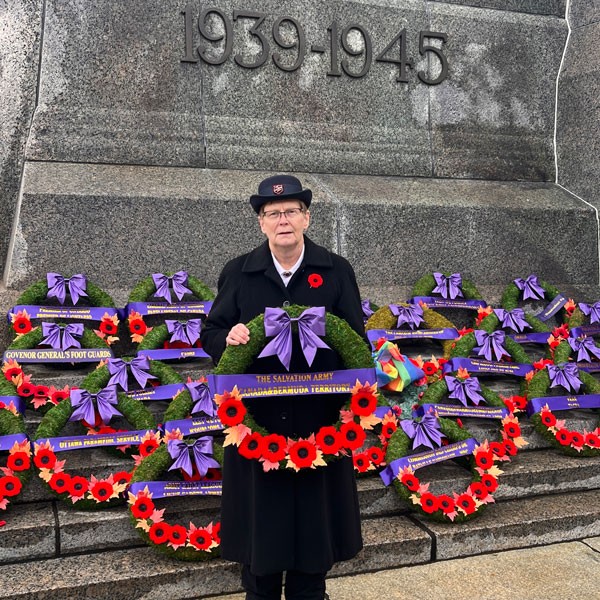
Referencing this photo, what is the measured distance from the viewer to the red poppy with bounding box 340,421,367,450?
2.75 metres

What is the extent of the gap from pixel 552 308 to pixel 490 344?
4.51 feet

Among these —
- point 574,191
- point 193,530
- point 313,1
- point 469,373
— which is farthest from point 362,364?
point 574,191

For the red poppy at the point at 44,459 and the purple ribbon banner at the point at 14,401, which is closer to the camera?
the red poppy at the point at 44,459

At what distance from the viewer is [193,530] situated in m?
3.53

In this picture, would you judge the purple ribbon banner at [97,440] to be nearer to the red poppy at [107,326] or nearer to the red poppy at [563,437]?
the red poppy at [107,326]

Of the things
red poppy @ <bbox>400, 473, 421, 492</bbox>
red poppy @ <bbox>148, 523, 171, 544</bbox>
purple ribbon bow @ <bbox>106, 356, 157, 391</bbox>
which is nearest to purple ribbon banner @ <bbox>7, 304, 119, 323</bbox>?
purple ribbon bow @ <bbox>106, 356, 157, 391</bbox>

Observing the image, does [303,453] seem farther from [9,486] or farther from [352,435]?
[9,486]

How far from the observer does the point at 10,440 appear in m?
3.86

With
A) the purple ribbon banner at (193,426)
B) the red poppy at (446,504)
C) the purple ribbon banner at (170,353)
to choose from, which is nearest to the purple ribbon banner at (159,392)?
the purple ribbon banner at (193,426)

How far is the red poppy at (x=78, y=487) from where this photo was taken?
3732mm

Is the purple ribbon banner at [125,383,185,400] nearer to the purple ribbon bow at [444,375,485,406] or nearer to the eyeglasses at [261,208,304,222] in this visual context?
the purple ribbon bow at [444,375,485,406]

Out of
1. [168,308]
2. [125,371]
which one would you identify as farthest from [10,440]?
[168,308]

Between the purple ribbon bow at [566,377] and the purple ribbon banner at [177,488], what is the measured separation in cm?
268

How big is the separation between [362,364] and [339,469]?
45cm
